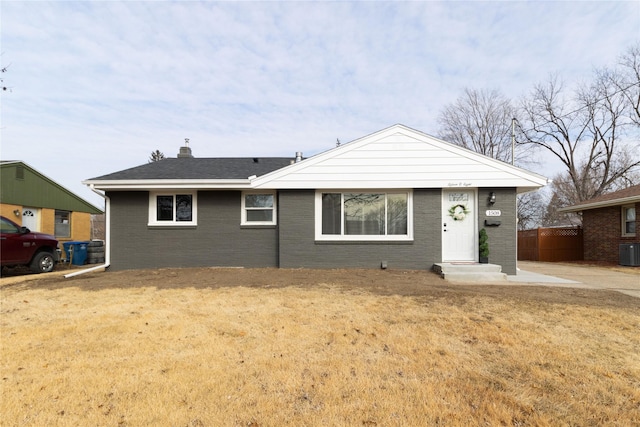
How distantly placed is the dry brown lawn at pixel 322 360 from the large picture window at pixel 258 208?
429 centimetres

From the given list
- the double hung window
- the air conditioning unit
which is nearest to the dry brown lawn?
the air conditioning unit

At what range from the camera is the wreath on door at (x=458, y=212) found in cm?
985

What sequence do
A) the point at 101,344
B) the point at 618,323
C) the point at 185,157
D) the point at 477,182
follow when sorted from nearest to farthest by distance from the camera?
the point at 101,344
the point at 618,323
the point at 477,182
the point at 185,157

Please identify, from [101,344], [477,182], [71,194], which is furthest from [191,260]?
[71,194]

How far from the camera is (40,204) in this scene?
18672 mm

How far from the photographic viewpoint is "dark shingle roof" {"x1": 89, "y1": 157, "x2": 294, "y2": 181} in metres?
10.6

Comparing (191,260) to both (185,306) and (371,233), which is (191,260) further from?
(371,233)

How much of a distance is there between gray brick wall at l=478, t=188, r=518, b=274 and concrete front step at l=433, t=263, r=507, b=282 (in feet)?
2.39

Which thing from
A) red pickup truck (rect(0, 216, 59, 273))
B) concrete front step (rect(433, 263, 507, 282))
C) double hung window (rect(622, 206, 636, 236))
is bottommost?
concrete front step (rect(433, 263, 507, 282))

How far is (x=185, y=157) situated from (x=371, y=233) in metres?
9.37

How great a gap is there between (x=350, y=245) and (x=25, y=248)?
1026cm

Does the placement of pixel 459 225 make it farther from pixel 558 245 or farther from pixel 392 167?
pixel 558 245

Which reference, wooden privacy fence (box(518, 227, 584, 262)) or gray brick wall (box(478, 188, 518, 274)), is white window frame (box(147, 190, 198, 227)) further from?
wooden privacy fence (box(518, 227, 584, 262))

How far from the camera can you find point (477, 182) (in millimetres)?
9531
